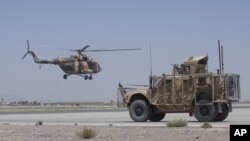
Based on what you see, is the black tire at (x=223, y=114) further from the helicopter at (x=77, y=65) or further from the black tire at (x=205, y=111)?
the helicopter at (x=77, y=65)

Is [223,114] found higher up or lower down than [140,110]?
lower down

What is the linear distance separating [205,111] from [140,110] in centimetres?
396

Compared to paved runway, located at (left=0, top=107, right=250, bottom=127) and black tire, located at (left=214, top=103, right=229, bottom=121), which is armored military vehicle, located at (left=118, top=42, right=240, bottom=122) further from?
paved runway, located at (left=0, top=107, right=250, bottom=127)

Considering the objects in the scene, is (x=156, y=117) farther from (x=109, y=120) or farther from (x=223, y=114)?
(x=223, y=114)

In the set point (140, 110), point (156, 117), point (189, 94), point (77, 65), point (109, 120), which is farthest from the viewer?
point (77, 65)

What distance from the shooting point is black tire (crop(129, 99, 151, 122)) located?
108 feet

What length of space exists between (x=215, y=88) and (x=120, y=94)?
6147mm

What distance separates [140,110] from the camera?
33.2 m

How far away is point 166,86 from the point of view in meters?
32.4

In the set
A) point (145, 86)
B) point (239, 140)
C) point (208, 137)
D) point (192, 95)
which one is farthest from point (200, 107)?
point (239, 140)

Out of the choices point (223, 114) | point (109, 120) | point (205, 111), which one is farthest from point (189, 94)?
point (109, 120)

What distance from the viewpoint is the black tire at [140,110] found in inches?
1297

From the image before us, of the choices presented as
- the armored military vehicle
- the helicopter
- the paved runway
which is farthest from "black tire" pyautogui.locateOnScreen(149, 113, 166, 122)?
the helicopter

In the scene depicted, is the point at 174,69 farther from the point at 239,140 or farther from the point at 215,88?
the point at 239,140
